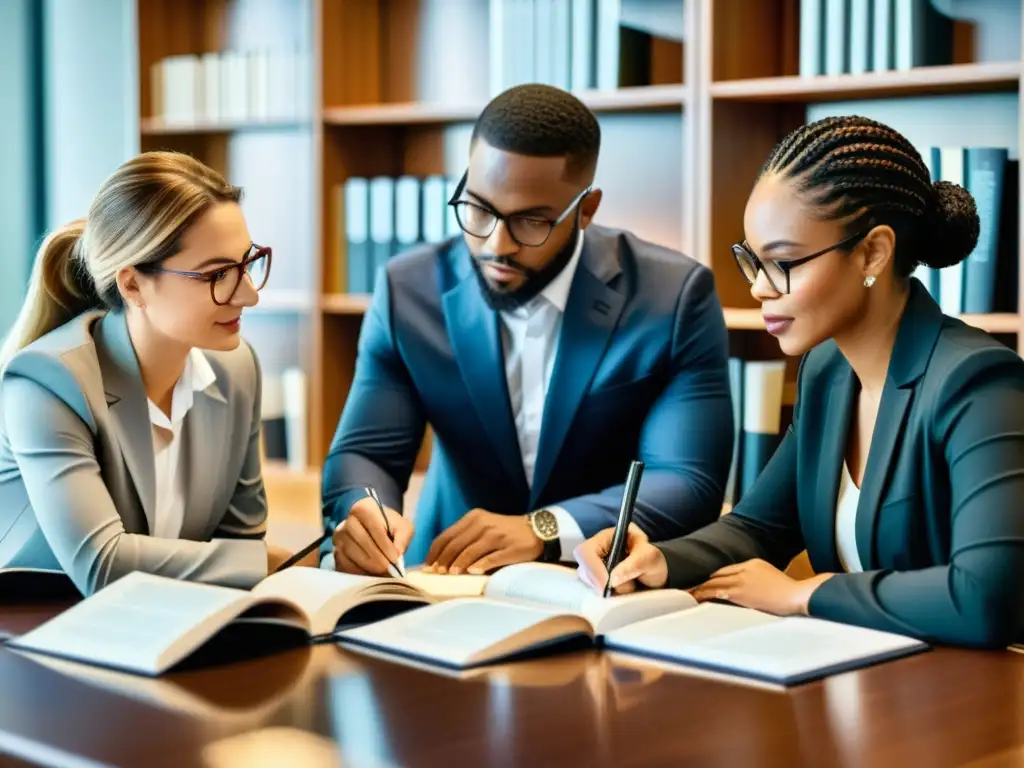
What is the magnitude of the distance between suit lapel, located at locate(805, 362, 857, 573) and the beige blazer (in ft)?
2.43

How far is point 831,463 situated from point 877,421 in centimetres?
11

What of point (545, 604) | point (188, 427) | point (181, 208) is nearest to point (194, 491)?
point (188, 427)

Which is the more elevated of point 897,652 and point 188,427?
point 188,427

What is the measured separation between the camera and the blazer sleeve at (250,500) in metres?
2.18

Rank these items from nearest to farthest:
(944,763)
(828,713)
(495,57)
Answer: (944,763) → (828,713) → (495,57)

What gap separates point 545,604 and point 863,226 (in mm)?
614

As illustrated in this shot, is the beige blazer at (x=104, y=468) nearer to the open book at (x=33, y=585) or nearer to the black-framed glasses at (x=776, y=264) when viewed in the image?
the open book at (x=33, y=585)

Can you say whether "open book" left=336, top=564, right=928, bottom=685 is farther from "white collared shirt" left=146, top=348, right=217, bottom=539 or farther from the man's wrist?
"white collared shirt" left=146, top=348, right=217, bottom=539

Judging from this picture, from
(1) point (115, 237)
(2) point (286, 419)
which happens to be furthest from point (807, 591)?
(2) point (286, 419)

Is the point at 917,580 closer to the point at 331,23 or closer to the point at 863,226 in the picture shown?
the point at 863,226

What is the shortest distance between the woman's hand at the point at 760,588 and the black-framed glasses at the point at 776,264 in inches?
13.9

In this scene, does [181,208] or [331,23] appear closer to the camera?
[181,208]

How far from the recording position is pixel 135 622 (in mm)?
1561

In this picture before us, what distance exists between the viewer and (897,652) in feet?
5.00
